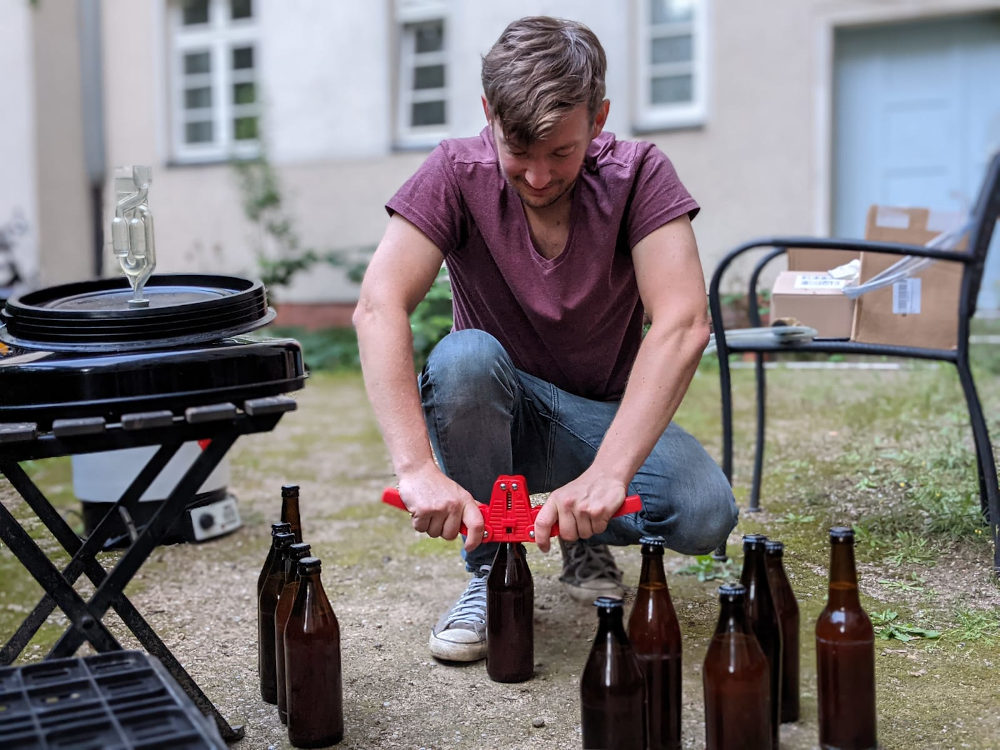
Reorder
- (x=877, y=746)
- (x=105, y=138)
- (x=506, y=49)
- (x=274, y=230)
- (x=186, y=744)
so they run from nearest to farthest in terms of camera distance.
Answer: (x=186, y=744) < (x=877, y=746) < (x=506, y=49) < (x=274, y=230) < (x=105, y=138)

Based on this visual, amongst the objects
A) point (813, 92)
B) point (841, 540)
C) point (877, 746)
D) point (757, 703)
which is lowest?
point (877, 746)

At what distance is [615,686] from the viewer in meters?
1.82

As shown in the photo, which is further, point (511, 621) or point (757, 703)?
point (511, 621)

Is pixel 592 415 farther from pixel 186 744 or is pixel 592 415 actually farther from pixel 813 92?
pixel 813 92

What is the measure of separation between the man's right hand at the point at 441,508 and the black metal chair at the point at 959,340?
4.26ft

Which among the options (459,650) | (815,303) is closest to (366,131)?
(815,303)

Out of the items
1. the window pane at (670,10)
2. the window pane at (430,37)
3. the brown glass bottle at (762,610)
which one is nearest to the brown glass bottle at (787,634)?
the brown glass bottle at (762,610)

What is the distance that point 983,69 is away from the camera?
23.8 feet

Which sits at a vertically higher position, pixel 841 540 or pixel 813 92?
pixel 813 92

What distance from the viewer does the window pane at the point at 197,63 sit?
32.6ft

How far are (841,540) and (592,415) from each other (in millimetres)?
792

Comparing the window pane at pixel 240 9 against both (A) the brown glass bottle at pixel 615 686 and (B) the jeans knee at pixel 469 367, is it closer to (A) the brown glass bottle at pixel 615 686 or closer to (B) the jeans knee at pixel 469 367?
(B) the jeans knee at pixel 469 367

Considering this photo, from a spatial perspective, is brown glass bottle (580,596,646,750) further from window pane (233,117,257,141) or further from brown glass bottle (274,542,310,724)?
window pane (233,117,257,141)

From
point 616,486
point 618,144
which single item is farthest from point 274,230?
point 616,486
